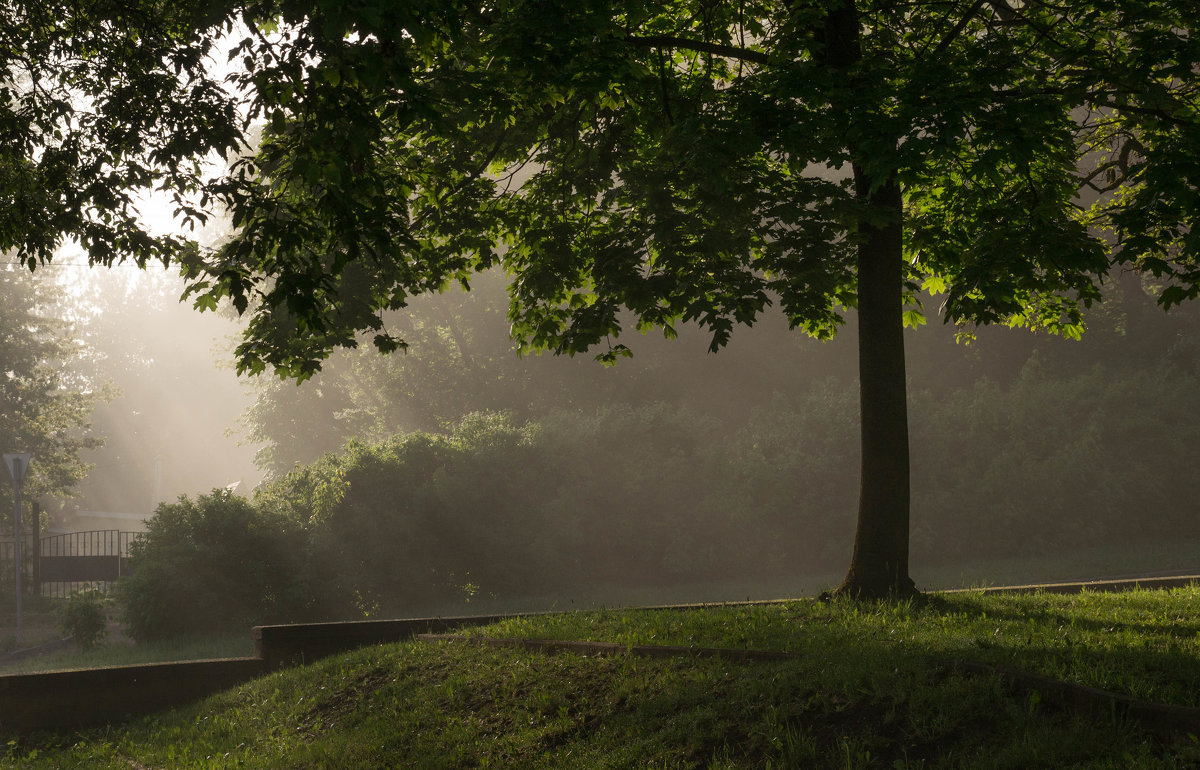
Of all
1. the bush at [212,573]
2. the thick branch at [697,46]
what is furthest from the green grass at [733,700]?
the bush at [212,573]

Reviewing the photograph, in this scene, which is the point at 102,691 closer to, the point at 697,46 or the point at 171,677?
the point at 171,677

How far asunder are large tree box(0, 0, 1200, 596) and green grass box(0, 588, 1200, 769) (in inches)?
83.1

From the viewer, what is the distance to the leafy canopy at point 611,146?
7066 millimetres

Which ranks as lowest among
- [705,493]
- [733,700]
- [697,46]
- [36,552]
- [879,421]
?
[36,552]

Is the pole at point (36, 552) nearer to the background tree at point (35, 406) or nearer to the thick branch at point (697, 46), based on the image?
the background tree at point (35, 406)

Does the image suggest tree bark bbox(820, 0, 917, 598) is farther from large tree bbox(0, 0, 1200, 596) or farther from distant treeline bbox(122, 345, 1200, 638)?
distant treeline bbox(122, 345, 1200, 638)

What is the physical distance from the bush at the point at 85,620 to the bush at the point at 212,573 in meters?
0.48

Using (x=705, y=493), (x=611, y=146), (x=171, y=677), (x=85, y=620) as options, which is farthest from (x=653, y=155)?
(x=705, y=493)

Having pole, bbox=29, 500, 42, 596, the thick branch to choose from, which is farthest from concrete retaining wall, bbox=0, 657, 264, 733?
pole, bbox=29, 500, 42, 596

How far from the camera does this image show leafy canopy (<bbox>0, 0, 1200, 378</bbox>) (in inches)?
278

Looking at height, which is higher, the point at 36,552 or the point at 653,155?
the point at 653,155

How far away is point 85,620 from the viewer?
57.4 ft

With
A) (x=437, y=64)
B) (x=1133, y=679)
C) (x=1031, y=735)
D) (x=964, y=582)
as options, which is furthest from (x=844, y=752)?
(x=964, y=582)

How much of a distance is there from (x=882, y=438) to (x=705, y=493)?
15.9 m
